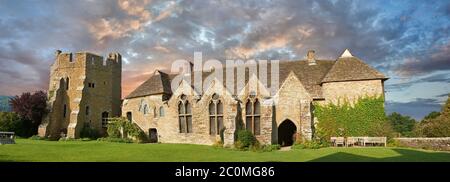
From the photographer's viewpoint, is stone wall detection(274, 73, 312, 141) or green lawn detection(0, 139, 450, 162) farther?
stone wall detection(274, 73, 312, 141)

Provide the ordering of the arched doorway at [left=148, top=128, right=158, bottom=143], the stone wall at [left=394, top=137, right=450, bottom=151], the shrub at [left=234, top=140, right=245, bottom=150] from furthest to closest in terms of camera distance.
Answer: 1. the arched doorway at [left=148, top=128, right=158, bottom=143]
2. the shrub at [left=234, top=140, right=245, bottom=150]
3. the stone wall at [left=394, top=137, right=450, bottom=151]

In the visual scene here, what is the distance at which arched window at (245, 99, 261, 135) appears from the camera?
3006 centimetres

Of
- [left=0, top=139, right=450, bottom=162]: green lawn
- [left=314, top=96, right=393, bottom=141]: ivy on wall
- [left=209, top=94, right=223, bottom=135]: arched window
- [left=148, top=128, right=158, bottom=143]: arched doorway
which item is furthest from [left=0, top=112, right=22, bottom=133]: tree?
[left=314, top=96, right=393, bottom=141]: ivy on wall

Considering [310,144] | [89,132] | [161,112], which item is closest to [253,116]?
[310,144]

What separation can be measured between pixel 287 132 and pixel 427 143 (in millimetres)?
11278

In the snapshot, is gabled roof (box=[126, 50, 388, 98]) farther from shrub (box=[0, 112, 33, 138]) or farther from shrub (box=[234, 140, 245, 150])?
shrub (box=[0, 112, 33, 138])

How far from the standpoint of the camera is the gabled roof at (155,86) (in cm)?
3612

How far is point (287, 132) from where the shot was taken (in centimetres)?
3198

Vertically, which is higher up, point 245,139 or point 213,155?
point 245,139

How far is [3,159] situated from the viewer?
16.8 meters

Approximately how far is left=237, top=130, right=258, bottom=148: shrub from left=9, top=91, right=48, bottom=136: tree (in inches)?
998

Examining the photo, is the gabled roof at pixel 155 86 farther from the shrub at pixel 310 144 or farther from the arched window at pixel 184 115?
the shrub at pixel 310 144

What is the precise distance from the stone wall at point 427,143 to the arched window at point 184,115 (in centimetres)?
1781

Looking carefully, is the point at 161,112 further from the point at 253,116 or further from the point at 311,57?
the point at 311,57
